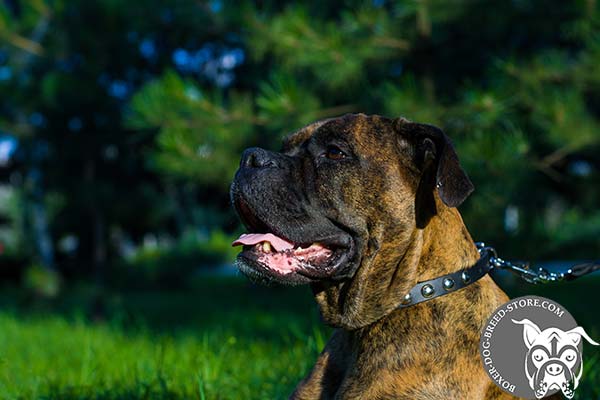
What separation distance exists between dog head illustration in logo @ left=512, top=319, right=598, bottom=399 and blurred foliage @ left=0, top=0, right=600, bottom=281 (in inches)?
75.1

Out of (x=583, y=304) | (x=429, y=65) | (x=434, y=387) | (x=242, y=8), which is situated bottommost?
(x=583, y=304)

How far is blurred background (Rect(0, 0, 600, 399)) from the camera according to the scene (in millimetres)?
4723

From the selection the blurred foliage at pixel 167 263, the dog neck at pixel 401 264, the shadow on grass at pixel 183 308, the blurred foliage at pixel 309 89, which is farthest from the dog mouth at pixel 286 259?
the blurred foliage at pixel 167 263

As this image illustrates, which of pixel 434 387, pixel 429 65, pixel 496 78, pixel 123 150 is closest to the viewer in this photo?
pixel 434 387

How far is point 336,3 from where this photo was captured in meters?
7.00

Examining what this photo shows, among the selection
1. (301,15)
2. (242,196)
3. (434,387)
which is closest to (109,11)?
(301,15)

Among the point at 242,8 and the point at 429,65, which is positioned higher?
the point at 242,8

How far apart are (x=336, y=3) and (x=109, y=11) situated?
3.21 meters

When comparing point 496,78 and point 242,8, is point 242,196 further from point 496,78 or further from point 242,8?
point 242,8

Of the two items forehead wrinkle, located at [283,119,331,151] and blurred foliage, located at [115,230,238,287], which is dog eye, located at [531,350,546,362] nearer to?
forehead wrinkle, located at [283,119,331,151]

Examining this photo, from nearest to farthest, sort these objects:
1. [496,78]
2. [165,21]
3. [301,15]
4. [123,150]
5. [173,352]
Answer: [173,352] < [496,78] < [301,15] < [165,21] < [123,150]

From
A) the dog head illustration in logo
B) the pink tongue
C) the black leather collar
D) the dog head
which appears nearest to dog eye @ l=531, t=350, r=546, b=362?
the dog head illustration in logo

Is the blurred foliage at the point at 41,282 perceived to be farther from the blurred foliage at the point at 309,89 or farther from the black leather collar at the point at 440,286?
the black leather collar at the point at 440,286

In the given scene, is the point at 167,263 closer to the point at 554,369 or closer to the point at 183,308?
the point at 183,308
